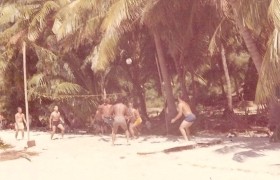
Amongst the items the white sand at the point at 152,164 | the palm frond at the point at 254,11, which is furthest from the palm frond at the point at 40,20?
the palm frond at the point at 254,11

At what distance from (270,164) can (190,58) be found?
9.86 meters

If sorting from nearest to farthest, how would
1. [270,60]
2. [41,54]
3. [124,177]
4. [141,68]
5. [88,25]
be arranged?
[270,60], [124,177], [88,25], [41,54], [141,68]

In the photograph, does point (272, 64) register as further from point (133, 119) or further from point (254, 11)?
point (133, 119)

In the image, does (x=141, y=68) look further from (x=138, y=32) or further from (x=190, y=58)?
(x=190, y=58)

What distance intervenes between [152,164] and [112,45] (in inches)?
210

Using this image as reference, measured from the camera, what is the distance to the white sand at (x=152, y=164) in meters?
8.98

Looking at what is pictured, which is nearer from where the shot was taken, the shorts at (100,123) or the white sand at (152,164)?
the white sand at (152,164)

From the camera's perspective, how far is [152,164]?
10586mm

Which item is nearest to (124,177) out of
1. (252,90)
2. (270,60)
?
(270,60)

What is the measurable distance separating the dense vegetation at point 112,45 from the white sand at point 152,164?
272 cm

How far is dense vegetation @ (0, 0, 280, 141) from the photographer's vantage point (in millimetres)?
14500

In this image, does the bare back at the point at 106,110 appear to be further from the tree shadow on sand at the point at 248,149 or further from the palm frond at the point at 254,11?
the palm frond at the point at 254,11

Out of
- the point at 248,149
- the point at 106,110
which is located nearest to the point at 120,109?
the point at 106,110

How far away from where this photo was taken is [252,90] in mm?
30219
